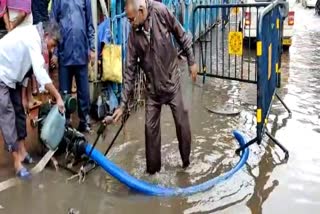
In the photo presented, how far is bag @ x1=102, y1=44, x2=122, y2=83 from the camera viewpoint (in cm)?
698

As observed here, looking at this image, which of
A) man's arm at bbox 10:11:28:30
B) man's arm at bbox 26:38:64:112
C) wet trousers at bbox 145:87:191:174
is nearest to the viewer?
man's arm at bbox 26:38:64:112

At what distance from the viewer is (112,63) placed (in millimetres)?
7020

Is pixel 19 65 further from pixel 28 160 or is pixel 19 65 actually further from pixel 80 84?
pixel 80 84

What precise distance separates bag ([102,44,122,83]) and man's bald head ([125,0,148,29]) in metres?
1.99

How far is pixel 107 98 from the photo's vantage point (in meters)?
7.20

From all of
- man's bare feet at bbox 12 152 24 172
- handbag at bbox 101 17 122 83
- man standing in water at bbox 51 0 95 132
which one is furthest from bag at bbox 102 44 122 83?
man's bare feet at bbox 12 152 24 172

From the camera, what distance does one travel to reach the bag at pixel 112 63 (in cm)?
698

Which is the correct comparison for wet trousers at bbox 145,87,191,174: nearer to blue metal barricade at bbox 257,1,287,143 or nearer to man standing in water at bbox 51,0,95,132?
blue metal barricade at bbox 257,1,287,143

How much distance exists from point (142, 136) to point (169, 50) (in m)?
1.71

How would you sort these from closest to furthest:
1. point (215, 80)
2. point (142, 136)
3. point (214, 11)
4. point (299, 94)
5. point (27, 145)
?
point (27, 145)
point (142, 136)
point (299, 94)
point (215, 80)
point (214, 11)

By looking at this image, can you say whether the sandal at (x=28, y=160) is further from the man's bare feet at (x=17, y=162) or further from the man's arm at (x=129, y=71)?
the man's arm at (x=129, y=71)

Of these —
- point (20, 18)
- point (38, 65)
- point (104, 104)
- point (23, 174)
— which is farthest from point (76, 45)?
point (23, 174)

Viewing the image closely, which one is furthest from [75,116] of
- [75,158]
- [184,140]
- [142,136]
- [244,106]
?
Result: [244,106]

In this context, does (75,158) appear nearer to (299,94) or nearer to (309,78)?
(299,94)
